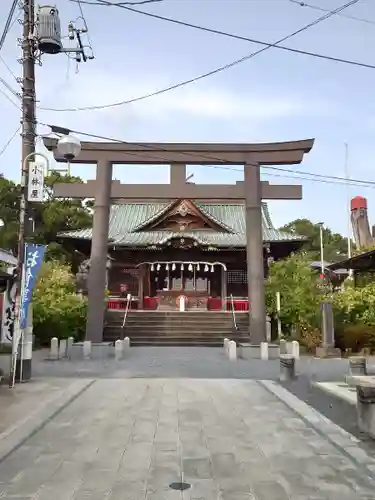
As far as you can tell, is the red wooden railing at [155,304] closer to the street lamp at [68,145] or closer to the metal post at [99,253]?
the metal post at [99,253]

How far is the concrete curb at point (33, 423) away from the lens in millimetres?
5894

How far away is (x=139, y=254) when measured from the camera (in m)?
29.6

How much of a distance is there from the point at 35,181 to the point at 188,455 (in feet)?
26.2

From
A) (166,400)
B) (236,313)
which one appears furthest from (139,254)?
(166,400)

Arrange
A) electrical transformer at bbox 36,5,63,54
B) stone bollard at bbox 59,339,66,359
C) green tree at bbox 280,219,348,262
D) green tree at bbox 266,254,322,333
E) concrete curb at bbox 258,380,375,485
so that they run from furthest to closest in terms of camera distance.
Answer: green tree at bbox 280,219,348,262 → green tree at bbox 266,254,322,333 → stone bollard at bbox 59,339,66,359 → electrical transformer at bbox 36,5,63,54 → concrete curb at bbox 258,380,375,485

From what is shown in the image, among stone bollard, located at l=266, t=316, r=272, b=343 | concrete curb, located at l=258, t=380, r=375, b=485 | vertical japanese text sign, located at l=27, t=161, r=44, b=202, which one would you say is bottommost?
concrete curb, located at l=258, t=380, r=375, b=485

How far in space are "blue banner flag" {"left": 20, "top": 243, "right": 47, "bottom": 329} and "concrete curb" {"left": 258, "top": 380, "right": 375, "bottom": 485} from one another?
20.0 feet

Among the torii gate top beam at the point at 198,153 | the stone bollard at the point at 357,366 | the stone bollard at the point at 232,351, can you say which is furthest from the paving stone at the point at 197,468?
the torii gate top beam at the point at 198,153

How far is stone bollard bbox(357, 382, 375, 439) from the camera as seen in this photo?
6594 mm

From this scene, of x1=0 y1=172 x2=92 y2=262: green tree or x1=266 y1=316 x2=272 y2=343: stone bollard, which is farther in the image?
x1=0 y1=172 x2=92 y2=262: green tree

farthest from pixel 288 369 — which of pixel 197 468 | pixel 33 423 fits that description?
pixel 197 468

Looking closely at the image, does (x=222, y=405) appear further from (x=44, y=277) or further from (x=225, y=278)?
(x=225, y=278)

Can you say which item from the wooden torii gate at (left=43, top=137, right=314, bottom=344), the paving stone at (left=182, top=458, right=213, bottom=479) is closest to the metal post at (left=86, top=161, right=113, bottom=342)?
the wooden torii gate at (left=43, top=137, right=314, bottom=344)

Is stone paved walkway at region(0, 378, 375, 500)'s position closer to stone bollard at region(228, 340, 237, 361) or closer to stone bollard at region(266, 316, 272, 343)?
stone bollard at region(228, 340, 237, 361)
